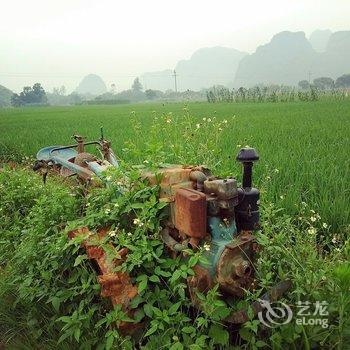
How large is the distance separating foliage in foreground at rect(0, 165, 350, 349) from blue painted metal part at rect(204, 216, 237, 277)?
99 mm

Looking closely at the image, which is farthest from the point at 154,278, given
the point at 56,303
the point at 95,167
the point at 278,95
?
the point at 278,95

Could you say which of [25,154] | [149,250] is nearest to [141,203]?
[149,250]

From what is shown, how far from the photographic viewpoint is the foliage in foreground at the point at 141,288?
6.15ft

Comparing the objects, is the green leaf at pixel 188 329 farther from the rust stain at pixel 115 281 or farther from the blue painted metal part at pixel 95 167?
the blue painted metal part at pixel 95 167

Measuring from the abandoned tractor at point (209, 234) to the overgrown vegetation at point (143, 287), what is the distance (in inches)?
2.6

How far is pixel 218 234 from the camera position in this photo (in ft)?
6.61

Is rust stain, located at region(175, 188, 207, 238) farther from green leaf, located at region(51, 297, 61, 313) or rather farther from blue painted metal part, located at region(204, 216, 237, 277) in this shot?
green leaf, located at region(51, 297, 61, 313)

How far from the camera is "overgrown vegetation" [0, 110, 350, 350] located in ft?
6.16

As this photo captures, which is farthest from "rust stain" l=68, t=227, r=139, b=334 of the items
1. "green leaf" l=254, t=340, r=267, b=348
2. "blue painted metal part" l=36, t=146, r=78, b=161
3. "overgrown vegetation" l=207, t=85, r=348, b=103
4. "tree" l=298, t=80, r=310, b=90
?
"tree" l=298, t=80, r=310, b=90

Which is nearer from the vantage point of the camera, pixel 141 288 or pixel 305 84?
pixel 141 288

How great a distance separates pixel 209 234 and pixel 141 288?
0.48 m

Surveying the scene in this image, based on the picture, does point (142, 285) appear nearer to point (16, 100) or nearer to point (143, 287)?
point (143, 287)

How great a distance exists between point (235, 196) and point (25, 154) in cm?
732

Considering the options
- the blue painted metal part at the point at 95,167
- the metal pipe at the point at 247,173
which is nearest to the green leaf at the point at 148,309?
the metal pipe at the point at 247,173
